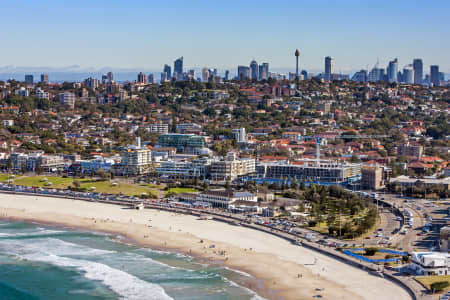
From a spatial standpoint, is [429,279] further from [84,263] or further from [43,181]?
[43,181]

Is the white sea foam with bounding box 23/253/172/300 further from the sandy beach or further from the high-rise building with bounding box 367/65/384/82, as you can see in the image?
the high-rise building with bounding box 367/65/384/82

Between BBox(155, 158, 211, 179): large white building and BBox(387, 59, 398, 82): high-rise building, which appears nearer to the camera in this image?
BBox(155, 158, 211, 179): large white building

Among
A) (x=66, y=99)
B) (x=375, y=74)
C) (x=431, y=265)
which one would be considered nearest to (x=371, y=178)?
(x=431, y=265)

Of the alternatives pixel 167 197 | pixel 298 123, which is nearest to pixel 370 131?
pixel 298 123

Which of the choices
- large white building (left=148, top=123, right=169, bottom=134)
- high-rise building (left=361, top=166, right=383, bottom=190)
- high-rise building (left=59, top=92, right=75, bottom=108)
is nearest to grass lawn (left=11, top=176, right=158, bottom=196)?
high-rise building (left=361, top=166, right=383, bottom=190)

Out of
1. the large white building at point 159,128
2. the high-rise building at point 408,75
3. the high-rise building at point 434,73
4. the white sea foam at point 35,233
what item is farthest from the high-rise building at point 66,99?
the high-rise building at point 434,73

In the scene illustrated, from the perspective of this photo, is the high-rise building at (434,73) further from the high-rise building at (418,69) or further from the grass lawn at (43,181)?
the grass lawn at (43,181)
